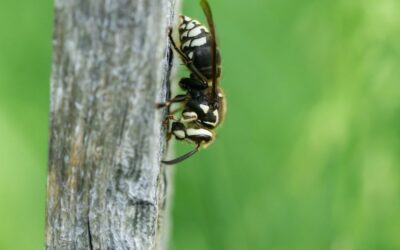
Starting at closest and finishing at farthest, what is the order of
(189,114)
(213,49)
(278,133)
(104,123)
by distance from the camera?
(104,123), (213,49), (189,114), (278,133)

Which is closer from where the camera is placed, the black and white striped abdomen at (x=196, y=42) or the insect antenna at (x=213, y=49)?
the insect antenna at (x=213, y=49)

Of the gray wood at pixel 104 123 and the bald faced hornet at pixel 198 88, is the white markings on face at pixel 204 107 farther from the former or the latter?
the gray wood at pixel 104 123

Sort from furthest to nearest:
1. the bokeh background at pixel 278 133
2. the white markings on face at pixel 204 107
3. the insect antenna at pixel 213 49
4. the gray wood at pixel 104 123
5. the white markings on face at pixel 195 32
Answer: the bokeh background at pixel 278 133 → the white markings on face at pixel 204 107 → the white markings on face at pixel 195 32 → the insect antenna at pixel 213 49 → the gray wood at pixel 104 123

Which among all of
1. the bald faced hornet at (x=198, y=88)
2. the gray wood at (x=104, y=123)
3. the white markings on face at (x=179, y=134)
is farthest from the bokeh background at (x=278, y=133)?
the gray wood at (x=104, y=123)

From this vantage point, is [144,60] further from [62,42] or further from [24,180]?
[24,180]

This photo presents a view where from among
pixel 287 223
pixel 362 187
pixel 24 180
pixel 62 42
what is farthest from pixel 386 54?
pixel 62 42

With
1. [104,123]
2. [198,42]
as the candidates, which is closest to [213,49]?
[198,42]

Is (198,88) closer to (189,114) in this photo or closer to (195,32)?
(189,114)
